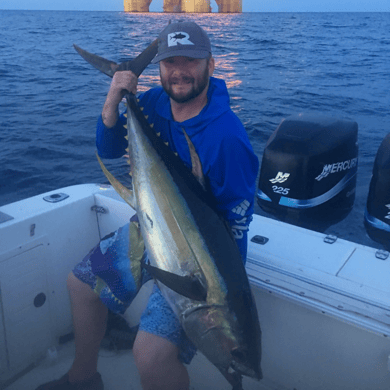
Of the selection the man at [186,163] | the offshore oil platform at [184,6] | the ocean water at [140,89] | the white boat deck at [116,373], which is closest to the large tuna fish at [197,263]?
the man at [186,163]

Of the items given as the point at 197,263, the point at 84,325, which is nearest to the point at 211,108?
the point at 197,263

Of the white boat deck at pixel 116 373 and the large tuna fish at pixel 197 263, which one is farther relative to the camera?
the white boat deck at pixel 116 373

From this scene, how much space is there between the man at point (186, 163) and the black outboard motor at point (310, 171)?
1.50 meters

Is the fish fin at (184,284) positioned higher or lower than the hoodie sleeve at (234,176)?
lower

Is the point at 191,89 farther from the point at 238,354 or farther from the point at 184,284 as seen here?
the point at 238,354

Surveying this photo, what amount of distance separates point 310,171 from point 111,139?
178 cm

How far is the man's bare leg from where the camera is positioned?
1.89 metres

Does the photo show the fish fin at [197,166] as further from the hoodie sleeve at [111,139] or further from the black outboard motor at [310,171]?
the black outboard motor at [310,171]

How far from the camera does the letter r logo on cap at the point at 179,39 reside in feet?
5.51

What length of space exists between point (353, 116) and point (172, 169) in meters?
8.45

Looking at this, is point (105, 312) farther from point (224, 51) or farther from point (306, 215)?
point (224, 51)

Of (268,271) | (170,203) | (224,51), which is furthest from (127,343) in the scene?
(224,51)

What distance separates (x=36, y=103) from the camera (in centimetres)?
1023

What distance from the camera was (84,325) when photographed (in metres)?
1.89
